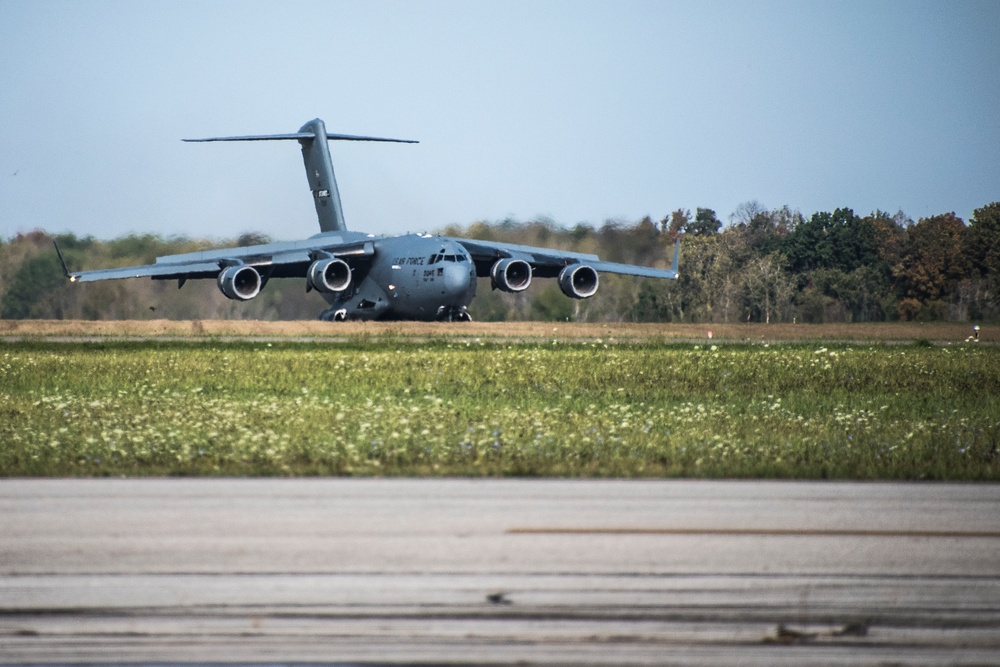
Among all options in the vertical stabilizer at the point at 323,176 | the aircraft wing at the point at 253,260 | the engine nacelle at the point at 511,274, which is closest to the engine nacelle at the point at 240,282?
the aircraft wing at the point at 253,260

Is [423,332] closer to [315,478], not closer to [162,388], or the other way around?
[162,388]

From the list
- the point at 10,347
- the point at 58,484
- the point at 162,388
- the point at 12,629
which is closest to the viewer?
the point at 12,629

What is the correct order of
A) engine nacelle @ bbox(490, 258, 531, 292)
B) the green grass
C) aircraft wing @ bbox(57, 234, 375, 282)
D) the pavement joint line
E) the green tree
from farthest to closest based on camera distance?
the green tree
engine nacelle @ bbox(490, 258, 531, 292)
aircraft wing @ bbox(57, 234, 375, 282)
the green grass
the pavement joint line

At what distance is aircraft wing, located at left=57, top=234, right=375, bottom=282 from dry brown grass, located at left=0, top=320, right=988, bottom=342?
5.39 ft

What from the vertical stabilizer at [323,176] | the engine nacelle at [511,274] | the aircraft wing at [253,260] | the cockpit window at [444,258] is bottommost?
the engine nacelle at [511,274]

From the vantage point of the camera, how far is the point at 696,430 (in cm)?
1622

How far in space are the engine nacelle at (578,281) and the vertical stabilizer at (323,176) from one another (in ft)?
33.2

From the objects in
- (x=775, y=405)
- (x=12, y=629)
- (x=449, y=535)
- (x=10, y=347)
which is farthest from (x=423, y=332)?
(x=12, y=629)

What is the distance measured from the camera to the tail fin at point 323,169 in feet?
162

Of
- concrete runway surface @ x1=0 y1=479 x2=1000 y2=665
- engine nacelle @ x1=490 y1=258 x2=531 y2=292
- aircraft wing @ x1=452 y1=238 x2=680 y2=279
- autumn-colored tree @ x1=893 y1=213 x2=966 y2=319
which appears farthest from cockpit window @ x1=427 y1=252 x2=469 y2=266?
concrete runway surface @ x1=0 y1=479 x2=1000 y2=665

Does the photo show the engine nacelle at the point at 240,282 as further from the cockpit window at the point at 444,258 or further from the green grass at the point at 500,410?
the green grass at the point at 500,410

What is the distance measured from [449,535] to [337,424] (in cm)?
784

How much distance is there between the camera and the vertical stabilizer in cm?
4931

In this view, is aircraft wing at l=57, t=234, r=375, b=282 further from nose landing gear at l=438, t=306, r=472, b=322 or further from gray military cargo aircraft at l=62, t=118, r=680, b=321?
nose landing gear at l=438, t=306, r=472, b=322
